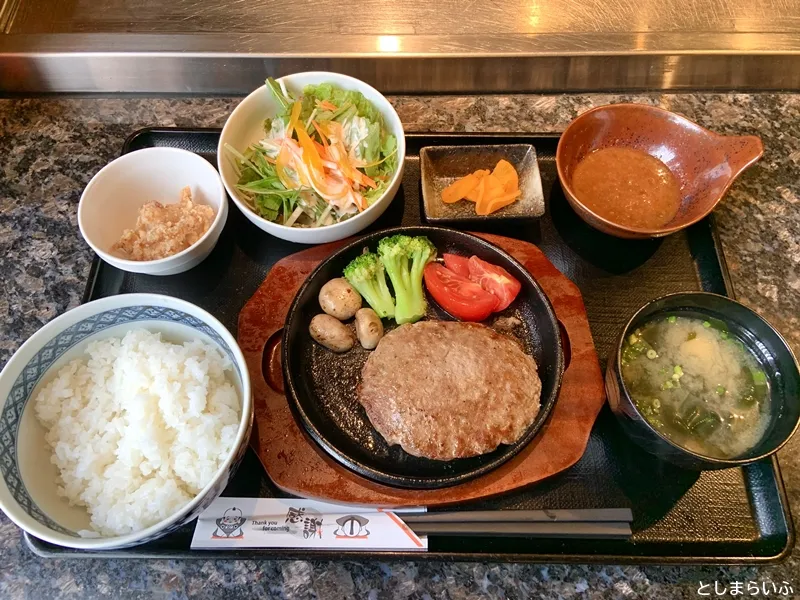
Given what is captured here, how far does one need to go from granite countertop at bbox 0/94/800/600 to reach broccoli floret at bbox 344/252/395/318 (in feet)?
3.57

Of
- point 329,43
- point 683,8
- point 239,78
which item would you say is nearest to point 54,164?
point 239,78

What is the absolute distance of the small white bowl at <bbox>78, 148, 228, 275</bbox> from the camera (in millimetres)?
2492

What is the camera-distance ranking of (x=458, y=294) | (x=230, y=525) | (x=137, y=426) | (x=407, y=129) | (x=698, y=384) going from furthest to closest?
(x=407, y=129)
(x=458, y=294)
(x=698, y=384)
(x=230, y=525)
(x=137, y=426)

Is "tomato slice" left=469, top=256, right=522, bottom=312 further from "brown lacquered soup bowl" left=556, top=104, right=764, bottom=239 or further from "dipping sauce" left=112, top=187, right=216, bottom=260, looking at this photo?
"dipping sauce" left=112, top=187, right=216, bottom=260

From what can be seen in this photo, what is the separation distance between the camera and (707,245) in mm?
2688

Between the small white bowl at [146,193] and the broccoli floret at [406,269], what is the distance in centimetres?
81

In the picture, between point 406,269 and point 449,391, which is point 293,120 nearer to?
point 406,269

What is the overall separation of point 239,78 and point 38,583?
279cm

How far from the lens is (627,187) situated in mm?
2750

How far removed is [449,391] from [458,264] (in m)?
0.67

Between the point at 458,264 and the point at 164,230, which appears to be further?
the point at 458,264

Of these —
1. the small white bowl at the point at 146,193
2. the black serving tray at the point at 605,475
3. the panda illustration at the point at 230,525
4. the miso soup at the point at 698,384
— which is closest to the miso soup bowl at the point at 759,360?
the miso soup at the point at 698,384

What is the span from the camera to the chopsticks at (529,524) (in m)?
2.08

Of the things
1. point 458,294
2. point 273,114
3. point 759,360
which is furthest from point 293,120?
point 759,360
